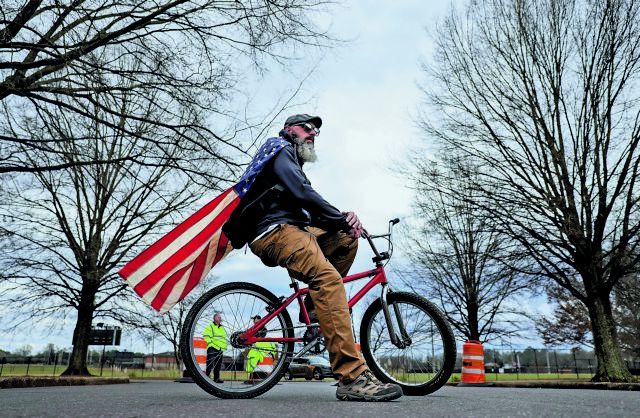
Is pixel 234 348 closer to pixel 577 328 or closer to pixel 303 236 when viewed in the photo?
pixel 303 236

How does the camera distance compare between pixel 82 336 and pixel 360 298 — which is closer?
pixel 360 298

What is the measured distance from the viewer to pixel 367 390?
116 inches

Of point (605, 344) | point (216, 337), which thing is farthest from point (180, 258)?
point (605, 344)

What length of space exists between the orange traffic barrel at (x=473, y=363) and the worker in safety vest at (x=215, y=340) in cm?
886

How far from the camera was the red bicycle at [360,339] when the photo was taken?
356 centimetres

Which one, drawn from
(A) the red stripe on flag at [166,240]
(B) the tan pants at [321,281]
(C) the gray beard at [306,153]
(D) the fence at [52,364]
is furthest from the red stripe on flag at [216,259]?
(D) the fence at [52,364]

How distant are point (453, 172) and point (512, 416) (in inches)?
470

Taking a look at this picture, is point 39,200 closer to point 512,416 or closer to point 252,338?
point 252,338

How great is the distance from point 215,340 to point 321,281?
1086 millimetres

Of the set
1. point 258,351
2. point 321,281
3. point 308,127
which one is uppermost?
point 308,127

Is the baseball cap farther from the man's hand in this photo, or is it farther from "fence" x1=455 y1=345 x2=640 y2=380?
"fence" x1=455 y1=345 x2=640 y2=380

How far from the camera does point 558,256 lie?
14.2 metres

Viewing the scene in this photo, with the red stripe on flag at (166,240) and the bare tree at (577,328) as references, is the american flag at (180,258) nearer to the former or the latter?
the red stripe on flag at (166,240)

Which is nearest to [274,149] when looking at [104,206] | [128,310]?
[104,206]
